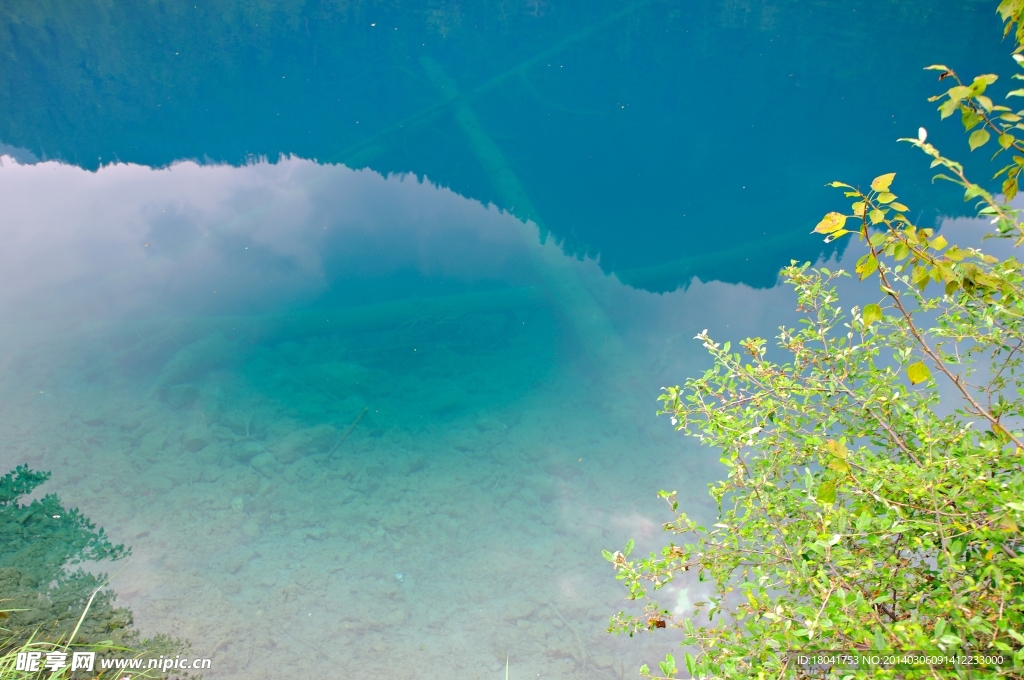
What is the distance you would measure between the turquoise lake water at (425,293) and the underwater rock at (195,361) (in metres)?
0.02

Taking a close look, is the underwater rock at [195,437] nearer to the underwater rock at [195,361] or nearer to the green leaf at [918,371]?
the underwater rock at [195,361]

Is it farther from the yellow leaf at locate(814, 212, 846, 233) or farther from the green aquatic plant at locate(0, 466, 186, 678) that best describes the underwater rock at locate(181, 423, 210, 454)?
the yellow leaf at locate(814, 212, 846, 233)

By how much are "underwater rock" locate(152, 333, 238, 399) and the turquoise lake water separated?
23 millimetres

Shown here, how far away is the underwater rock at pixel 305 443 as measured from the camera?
351 cm

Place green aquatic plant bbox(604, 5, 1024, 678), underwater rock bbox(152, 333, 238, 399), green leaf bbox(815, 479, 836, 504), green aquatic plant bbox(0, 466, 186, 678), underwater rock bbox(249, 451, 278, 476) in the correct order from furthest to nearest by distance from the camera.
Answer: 1. underwater rock bbox(152, 333, 238, 399)
2. underwater rock bbox(249, 451, 278, 476)
3. green aquatic plant bbox(0, 466, 186, 678)
4. green leaf bbox(815, 479, 836, 504)
5. green aquatic plant bbox(604, 5, 1024, 678)

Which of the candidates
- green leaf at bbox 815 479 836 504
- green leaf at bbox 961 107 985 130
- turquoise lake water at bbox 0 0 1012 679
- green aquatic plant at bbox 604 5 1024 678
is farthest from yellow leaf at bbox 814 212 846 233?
turquoise lake water at bbox 0 0 1012 679

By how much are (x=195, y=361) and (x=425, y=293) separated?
1.55 meters

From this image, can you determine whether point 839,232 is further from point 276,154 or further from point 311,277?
point 276,154

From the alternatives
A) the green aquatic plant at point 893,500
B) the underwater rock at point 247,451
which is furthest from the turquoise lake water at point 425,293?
the green aquatic plant at point 893,500

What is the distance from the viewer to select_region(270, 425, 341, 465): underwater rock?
3508 mm

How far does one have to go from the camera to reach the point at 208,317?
4.33m

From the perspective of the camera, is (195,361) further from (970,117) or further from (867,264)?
(970,117)

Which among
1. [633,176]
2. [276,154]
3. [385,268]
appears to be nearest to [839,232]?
[385,268]

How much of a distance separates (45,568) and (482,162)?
4398 mm
